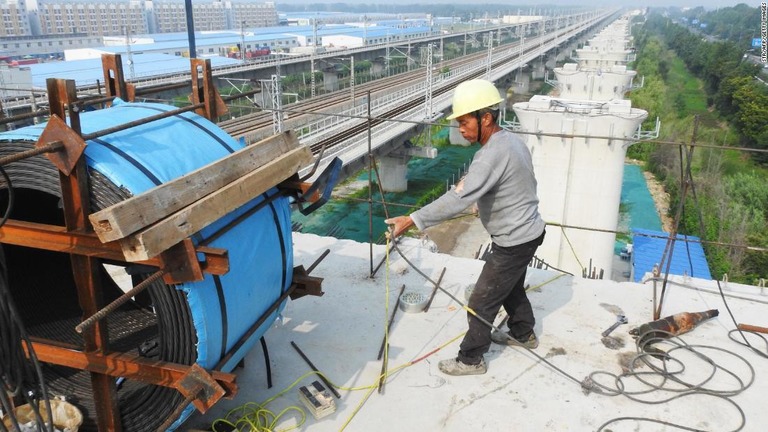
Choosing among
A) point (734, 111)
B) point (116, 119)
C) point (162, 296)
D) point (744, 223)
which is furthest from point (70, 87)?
point (734, 111)

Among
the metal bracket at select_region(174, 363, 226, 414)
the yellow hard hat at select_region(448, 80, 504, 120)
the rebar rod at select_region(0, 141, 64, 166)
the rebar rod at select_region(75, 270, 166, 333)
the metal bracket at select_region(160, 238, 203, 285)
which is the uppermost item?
the yellow hard hat at select_region(448, 80, 504, 120)

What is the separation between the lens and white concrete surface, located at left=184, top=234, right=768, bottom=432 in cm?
370

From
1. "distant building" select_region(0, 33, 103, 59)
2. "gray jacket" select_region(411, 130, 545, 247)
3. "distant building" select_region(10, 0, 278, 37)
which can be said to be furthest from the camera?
"distant building" select_region(10, 0, 278, 37)

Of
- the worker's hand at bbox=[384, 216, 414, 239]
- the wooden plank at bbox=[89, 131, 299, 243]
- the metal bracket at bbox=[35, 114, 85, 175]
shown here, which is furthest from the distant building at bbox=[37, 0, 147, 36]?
the metal bracket at bbox=[35, 114, 85, 175]

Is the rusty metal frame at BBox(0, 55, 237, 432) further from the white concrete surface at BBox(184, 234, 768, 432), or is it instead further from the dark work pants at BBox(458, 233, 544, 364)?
the dark work pants at BBox(458, 233, 544, 364)

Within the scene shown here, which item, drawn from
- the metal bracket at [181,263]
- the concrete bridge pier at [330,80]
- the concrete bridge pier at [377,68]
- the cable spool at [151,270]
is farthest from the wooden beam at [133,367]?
the concrete bridge pier at [377,68]

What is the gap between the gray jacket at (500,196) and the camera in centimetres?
357

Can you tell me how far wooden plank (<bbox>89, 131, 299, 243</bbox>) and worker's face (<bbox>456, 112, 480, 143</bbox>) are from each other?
1.27 metres

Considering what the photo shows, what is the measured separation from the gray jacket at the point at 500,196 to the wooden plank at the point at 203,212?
3.02ft

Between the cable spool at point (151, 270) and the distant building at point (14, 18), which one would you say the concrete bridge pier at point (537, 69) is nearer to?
the cable spool at point (151, 270)

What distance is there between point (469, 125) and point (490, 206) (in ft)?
1.84

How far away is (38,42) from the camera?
6900 cm

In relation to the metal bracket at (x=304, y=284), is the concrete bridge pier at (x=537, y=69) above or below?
below

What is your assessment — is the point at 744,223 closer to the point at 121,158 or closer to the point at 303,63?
the point at 121,158
